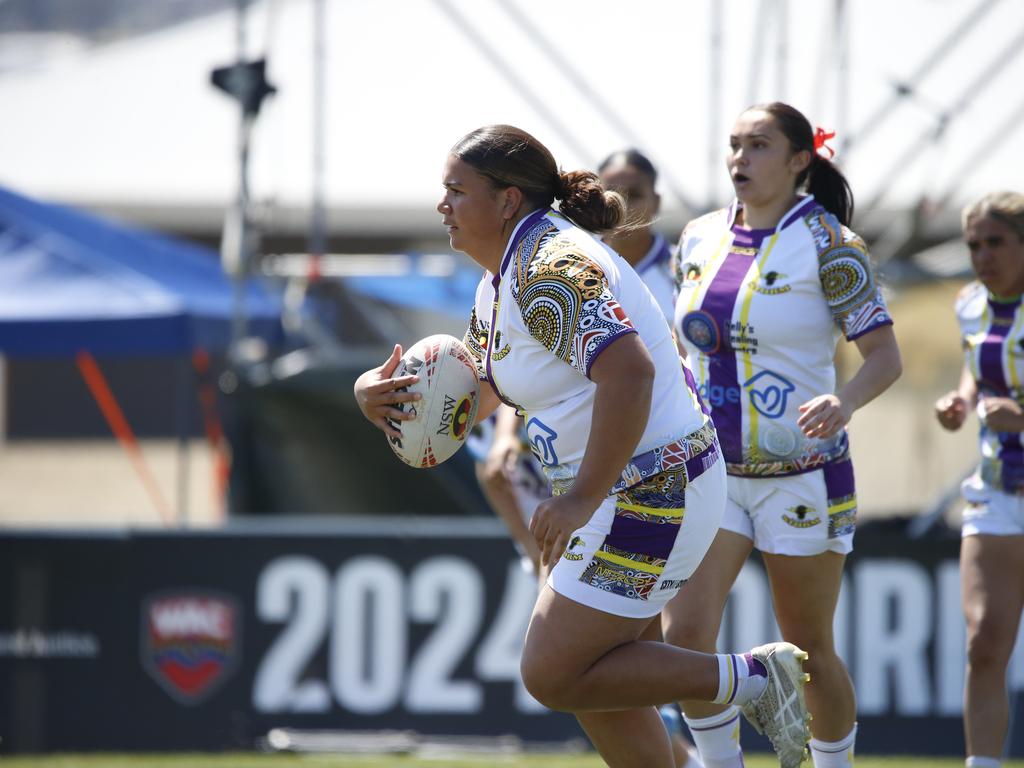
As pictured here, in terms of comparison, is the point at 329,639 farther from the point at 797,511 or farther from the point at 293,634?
the point at 797,511

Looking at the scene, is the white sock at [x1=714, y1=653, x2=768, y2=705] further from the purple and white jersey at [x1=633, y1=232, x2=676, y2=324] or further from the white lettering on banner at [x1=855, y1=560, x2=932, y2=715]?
the white lettering on banner at [x1=855, y1=560, x2=932, y2=715]

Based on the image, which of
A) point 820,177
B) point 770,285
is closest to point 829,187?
point 820,177

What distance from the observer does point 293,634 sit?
725 cm

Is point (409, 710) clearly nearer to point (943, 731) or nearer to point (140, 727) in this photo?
point (140, 727)

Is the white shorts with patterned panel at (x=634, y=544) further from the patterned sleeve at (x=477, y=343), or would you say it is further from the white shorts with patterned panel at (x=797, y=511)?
the white shorts with patterned panel at (x=797, y=511)

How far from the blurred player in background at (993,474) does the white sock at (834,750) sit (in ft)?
2.18

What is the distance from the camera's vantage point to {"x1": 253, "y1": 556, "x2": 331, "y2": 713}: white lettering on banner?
723 centimetres

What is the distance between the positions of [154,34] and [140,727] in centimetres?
542

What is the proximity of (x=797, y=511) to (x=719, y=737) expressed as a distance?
2.34 feet

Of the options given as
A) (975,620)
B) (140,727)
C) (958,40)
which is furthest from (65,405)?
(975,620)

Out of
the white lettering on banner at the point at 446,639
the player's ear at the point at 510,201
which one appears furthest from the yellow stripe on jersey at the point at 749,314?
the white lettering on banner at the point at 446,639

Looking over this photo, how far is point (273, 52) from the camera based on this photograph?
928 cm

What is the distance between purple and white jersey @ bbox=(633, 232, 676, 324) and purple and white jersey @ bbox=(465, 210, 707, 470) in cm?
142

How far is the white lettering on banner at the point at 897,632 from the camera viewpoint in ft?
23.1
